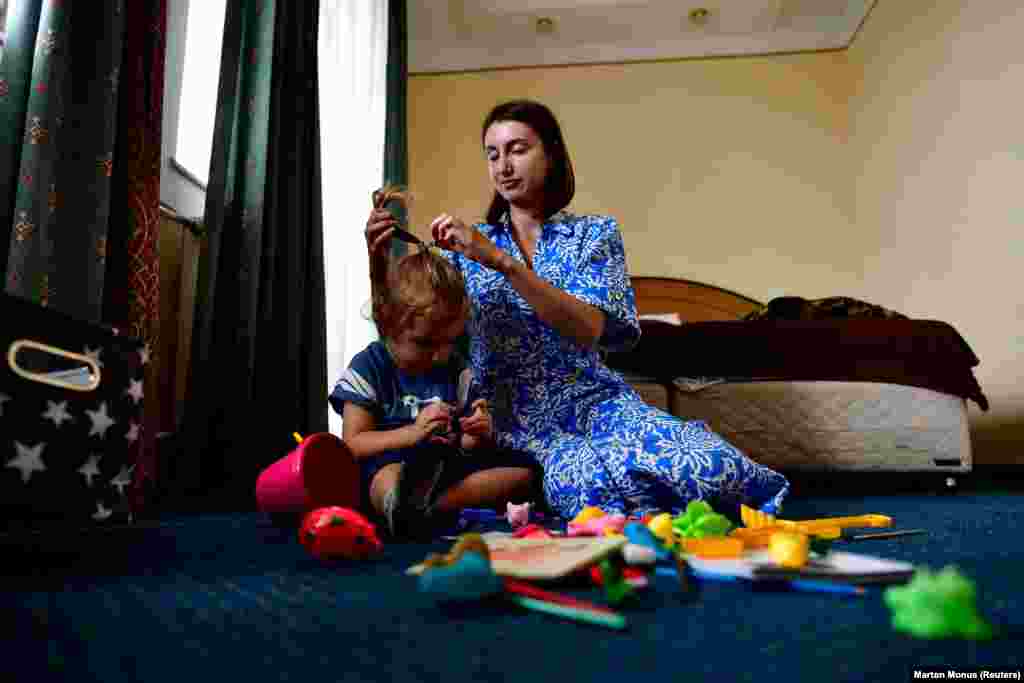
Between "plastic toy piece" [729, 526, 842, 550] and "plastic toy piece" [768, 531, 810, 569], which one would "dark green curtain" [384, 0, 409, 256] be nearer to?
"plastic toy piece" [729, 526, 842, 550]

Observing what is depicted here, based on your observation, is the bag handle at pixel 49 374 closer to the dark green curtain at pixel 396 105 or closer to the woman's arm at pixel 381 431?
the woman's arm at pixel 381 431

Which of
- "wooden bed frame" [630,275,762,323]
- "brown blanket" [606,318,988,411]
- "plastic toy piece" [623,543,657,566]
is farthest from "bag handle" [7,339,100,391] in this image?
"wooden bed frame" [630,275,762,323]

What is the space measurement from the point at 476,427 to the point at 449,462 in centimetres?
11

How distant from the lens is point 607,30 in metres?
3.55

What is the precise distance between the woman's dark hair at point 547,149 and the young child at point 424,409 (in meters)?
0.24

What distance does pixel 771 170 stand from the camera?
3504mm

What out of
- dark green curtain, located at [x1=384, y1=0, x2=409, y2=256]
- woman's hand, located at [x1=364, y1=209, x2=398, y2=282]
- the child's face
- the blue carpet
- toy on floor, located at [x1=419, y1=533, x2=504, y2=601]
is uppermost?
dark green curtain, located at [x1=384, y1=0, x2=409, y2=256]

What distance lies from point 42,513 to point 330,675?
1.54 ft

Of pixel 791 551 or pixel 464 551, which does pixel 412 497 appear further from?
pixel 791 551

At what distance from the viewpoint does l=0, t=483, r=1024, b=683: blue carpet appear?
18.2 inches

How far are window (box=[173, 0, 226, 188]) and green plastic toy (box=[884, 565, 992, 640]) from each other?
172 centimetres

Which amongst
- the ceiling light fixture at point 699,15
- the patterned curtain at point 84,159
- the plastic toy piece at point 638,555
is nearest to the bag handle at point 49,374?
the patterned curtain at point 84,159

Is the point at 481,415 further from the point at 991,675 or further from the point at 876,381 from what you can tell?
the point at 876,381

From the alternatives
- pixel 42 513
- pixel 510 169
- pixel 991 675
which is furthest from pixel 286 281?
pixel 991 675
